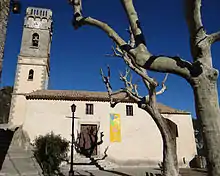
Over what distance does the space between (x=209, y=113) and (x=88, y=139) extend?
15463 mm

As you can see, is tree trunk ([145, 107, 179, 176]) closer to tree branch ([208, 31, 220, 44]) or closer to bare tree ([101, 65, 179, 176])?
bare tree ([101, 65, 179, 176])

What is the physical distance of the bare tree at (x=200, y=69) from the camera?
2.29 metres

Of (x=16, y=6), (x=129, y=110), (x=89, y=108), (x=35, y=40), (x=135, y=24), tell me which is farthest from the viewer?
(x=35, y=40)

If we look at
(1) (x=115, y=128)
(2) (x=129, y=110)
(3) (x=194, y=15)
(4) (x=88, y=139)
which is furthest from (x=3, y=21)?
(2) (x=129, y=110)

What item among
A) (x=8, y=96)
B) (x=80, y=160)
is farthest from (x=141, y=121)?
(x=8, y=96)

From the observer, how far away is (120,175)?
11398mm

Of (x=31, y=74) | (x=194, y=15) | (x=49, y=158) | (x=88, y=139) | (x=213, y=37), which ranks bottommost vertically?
(x=49, y=158)

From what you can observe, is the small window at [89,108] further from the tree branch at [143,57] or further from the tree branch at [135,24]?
the tree branch at [135,24]

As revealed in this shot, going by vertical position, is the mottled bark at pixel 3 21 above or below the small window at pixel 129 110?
above

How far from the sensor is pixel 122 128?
17.2 m

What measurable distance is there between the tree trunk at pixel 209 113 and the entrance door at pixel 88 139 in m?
15.1

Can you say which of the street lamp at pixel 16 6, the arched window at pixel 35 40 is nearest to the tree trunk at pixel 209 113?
the street lamp at pixel 16 6

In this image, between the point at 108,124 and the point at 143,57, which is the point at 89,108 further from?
the point at 143,57

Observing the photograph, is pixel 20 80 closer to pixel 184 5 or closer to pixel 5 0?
pixel 5 0
